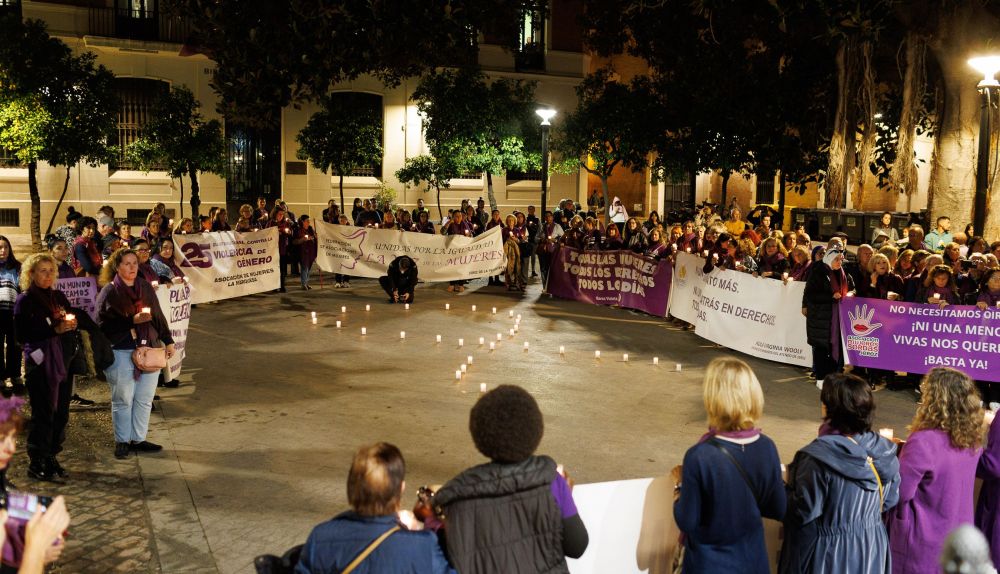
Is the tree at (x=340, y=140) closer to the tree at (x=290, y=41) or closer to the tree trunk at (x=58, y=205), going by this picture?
the tree trunk at (x=58, y=205)

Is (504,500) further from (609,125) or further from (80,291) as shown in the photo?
(609,125)

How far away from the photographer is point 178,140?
85.9ft

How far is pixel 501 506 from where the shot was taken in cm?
354

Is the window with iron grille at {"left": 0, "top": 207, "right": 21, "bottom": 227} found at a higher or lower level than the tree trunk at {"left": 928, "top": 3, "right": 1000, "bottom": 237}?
lower

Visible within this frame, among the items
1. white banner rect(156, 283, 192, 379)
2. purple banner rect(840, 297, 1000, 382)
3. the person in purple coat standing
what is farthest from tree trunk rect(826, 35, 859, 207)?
the person in purple coat standing

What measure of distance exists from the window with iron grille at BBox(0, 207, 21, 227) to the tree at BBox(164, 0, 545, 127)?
24.5 m

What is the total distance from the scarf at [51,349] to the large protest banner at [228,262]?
883cm

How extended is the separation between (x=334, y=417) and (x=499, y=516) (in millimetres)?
6496

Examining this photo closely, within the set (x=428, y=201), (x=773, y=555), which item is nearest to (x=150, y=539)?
(x=773, y=555)

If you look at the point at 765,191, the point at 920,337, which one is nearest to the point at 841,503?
the point at 920,337

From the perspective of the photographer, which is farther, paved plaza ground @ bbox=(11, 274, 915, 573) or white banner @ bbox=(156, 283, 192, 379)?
white banner @ bbox=(156, 283, 192, 379)

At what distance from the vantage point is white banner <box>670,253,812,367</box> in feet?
41.8

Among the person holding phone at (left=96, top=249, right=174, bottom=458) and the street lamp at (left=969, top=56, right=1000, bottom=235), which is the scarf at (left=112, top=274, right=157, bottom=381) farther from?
the street lamp at (left=969, top=56, right=1000, bottom=235)

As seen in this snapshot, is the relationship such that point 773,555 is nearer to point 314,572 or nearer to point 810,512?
point 810,512
